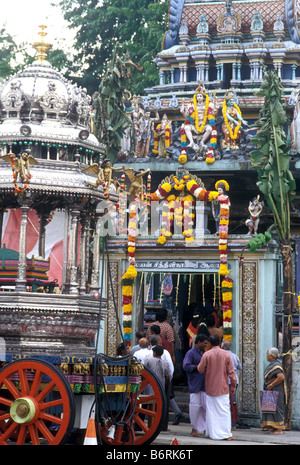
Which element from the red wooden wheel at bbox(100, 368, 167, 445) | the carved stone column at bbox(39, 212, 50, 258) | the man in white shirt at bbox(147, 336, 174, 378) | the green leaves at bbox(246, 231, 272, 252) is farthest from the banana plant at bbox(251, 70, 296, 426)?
the carved stone column at bbox(39, 212, 50, 258)

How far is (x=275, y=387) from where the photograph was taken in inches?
570

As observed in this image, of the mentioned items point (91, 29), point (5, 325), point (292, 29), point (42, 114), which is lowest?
point (5, 325)

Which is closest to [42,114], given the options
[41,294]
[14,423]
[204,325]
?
[41,294]

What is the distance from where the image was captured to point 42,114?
11.7 metres

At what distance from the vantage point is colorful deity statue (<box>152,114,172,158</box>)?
1933 centimetres

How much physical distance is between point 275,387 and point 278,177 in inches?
139

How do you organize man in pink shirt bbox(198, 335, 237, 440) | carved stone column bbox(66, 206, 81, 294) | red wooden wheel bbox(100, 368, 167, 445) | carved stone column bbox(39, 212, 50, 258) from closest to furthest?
red wooden wheel bbox(100, 368, 167, 445)
carved stone column bbox(66, 206, 81, 294)
carved stone column bbox(39, 212, 50, 258)
man in pink shirt bbox(198, 335, 237, 440)

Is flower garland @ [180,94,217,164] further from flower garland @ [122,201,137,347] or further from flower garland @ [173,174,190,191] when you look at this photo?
flower garland @ [122,201,137,347]

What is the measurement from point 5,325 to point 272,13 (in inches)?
600

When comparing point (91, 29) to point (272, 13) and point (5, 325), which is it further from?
point (5, 325)

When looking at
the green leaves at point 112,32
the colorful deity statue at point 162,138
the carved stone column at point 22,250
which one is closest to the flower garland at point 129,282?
the colorful deity statue at point 162,138

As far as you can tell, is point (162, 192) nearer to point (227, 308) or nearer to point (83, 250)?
point (227, 308)

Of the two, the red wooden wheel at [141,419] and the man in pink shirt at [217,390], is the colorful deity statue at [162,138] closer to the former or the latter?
the man in pink shirt at [217,390]

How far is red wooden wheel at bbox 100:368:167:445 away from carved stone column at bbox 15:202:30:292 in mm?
1790
